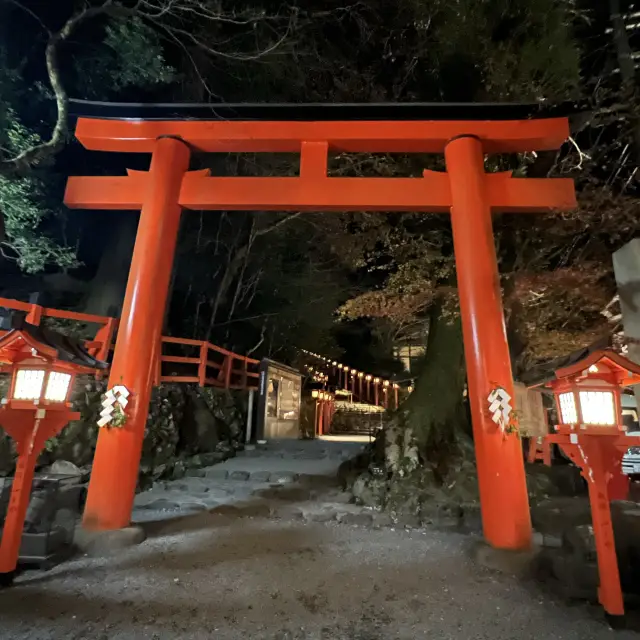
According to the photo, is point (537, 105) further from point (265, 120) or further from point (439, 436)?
point (439, 436)

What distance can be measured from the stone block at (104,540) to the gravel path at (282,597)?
0.58 ft

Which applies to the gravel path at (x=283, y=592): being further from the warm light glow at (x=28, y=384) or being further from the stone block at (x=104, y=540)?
the warm light glow at (x=28, y=384)

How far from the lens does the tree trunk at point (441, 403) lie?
774 centimetres

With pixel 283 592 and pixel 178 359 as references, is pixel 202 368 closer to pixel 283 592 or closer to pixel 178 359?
pixel 178 359

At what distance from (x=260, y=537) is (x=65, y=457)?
4.45 metres

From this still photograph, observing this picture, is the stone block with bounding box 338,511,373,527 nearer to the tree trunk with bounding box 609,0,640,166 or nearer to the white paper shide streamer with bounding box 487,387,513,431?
the white paper shide streamer with bounding box 487,387,513,431

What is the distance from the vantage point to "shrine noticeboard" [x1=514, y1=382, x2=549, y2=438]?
9.38m

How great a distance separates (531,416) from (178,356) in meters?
9.86

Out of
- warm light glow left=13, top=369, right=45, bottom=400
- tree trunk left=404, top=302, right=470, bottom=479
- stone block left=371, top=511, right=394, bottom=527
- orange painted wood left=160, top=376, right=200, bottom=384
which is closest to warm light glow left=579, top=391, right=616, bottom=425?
stone block left=371, top=511, right=394, bottom=527

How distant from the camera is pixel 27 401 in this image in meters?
4.08

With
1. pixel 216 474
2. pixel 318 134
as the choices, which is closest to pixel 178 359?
pixel 216 474

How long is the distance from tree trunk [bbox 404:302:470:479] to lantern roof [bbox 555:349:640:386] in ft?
13.8

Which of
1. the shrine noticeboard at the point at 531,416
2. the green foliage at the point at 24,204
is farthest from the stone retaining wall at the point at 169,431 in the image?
the shrine noticeboard at the point at 531,416

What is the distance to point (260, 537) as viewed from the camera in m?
5.47
